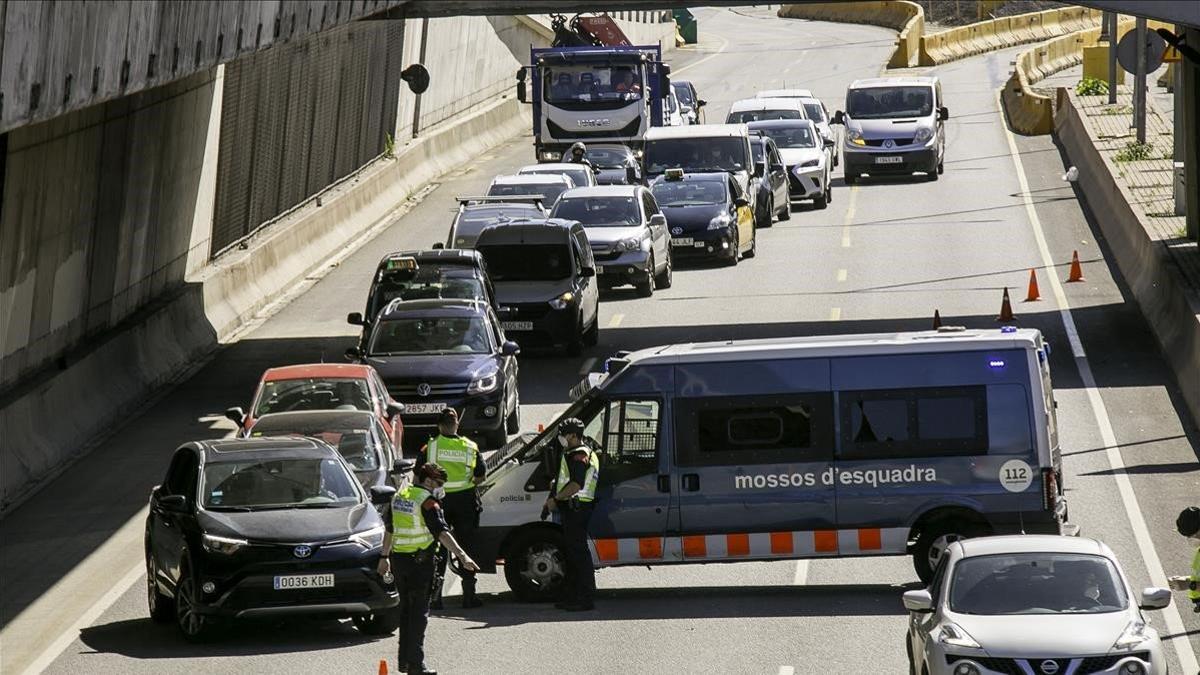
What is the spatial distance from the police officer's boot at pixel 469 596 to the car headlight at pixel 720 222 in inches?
831

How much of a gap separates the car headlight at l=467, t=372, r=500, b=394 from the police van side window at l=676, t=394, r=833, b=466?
22.6 feet

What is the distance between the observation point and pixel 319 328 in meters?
33.9

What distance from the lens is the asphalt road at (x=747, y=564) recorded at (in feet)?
54.9

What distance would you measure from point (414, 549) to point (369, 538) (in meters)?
1.72

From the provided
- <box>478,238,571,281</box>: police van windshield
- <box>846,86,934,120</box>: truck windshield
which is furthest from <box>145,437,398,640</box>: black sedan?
<box>846,86,934,120</box>: truck windshield

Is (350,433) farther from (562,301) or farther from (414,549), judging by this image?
(562,301)

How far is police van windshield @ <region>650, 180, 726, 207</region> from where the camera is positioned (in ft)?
130

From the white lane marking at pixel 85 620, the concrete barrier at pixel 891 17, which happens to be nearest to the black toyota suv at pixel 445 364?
the white lane marking at pixel 85 620

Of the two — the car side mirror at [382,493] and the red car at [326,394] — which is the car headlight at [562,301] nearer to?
the red car at [326,394]

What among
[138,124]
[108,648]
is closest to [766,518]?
[108,648]

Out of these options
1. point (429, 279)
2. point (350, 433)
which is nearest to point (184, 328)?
point (429, 279)

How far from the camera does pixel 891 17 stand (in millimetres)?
105562

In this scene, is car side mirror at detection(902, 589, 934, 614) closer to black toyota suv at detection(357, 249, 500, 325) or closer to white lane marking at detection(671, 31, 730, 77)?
black toyota suv at detection(357, 249, 500, 325)

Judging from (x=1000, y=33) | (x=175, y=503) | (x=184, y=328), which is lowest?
(x=1000, y=33)
